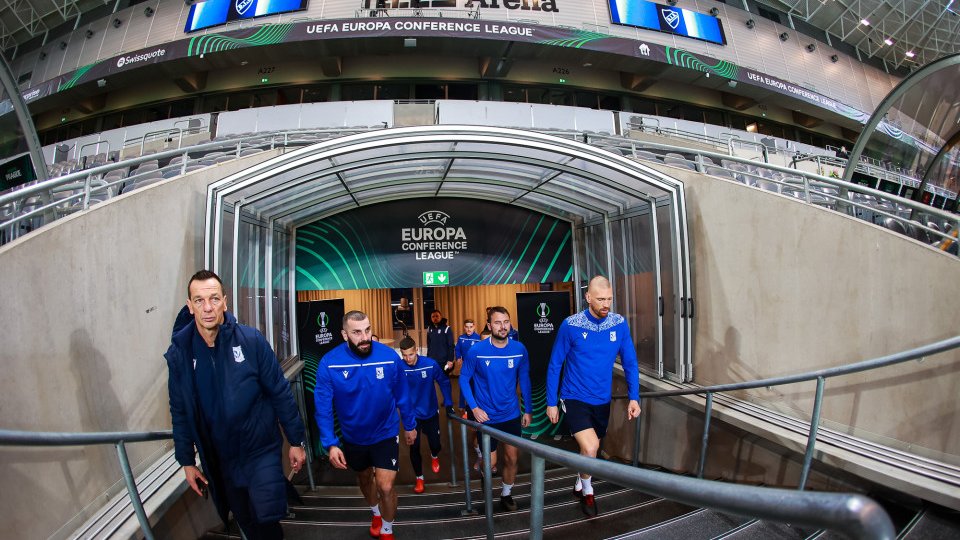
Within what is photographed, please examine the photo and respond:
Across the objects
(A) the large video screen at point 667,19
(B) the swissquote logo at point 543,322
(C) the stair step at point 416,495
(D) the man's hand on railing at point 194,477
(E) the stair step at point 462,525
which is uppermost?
(A) the large video screen at point 667,19

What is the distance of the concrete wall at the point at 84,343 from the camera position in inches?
92.8

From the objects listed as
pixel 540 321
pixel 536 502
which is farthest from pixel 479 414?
pixel 540 321

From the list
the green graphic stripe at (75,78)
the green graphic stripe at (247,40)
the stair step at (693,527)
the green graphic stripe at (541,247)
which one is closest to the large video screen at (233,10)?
the green graphic stripe at (247,40)

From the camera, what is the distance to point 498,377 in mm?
4621

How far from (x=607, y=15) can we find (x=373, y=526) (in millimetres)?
21125

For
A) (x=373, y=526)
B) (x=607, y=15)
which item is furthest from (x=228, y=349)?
(x=607, y=15)

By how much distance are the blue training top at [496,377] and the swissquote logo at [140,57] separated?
1957 cm

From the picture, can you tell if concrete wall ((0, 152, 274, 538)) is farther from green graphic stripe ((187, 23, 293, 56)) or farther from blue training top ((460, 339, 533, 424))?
green graphic stripe ((187, 23, 293, 56))

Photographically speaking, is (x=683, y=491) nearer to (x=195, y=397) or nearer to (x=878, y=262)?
(x=195, y=397)

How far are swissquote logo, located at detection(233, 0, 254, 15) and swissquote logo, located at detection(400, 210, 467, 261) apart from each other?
16463mm

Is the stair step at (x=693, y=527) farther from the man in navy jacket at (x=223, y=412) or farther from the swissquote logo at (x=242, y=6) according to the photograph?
the swissquote logo at (x=242, y=6)

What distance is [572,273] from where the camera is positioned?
8.94 metres

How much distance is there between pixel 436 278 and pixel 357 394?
469 centimetres

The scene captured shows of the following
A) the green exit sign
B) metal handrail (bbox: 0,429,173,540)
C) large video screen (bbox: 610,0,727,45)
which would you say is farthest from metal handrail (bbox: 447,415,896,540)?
large video screen (bbox: 610,0,727,45)
